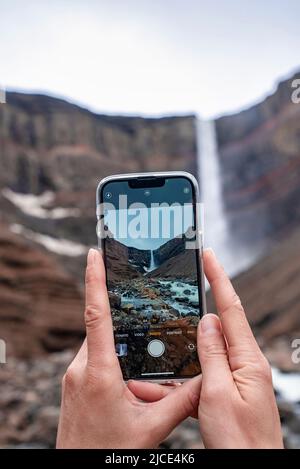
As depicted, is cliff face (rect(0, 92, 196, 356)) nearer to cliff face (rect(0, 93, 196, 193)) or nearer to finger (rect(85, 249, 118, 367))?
cliff face (rect(0, 93, 196, 193))

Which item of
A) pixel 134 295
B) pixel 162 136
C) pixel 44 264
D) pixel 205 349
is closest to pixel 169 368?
pixel 134 295

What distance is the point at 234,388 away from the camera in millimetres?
943

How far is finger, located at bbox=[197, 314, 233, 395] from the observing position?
3.17 feet

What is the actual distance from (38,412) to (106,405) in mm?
5539

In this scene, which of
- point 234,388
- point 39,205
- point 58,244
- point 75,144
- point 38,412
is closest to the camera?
point 234,388

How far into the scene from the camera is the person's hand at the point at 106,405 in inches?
39.8

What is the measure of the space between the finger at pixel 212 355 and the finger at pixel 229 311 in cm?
2

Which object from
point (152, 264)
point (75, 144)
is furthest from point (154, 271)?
point (75, 144)

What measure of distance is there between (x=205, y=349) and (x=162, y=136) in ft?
107

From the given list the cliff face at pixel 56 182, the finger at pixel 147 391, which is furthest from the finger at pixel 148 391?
the cliff face at pixel 56 182

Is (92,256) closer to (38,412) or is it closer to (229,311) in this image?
(229,311)
